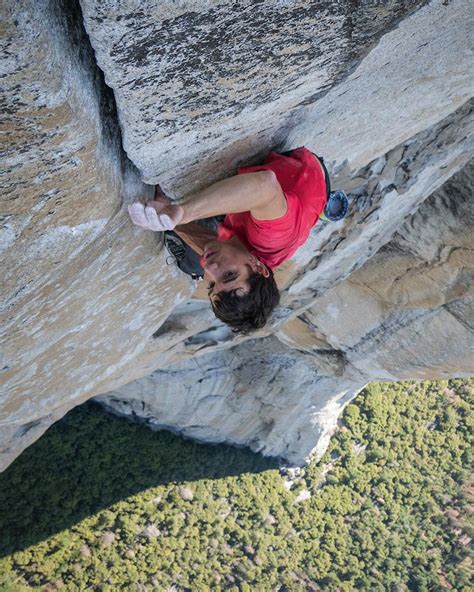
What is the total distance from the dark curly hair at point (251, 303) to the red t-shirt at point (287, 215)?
0.10 metres

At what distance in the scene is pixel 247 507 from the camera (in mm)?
9320

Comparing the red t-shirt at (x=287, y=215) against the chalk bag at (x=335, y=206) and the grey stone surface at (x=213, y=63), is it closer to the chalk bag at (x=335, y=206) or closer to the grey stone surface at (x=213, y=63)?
the chalk bag at (x=335, y=206)

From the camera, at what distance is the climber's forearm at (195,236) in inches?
104

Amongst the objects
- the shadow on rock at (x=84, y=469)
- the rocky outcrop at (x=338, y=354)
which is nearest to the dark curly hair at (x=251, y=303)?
the rocky outcrop at (x=338, y=354)

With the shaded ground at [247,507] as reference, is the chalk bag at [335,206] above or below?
above

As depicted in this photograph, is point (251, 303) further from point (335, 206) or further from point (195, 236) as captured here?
point (335, 206)

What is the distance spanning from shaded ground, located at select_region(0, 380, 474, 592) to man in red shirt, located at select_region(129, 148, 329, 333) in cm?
600

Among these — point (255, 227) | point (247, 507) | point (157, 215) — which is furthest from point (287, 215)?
point (247, 507)

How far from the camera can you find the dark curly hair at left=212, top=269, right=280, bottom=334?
8.08ft

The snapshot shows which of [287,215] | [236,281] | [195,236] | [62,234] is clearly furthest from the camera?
[195,236]

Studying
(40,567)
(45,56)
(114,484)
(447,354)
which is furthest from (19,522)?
(45,56)

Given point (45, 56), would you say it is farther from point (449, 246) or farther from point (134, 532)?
point (134, 532)

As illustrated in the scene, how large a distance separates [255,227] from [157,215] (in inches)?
18.3

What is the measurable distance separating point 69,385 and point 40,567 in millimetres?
5250
